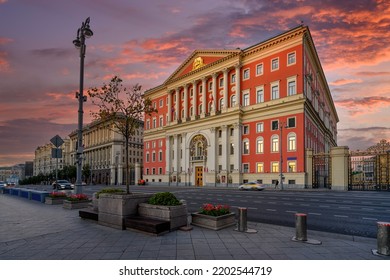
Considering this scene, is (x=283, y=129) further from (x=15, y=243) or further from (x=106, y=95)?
(x=15, y=243)

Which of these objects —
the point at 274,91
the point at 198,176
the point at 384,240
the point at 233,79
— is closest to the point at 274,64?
the point at 274,91

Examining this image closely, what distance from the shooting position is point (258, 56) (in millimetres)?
47844

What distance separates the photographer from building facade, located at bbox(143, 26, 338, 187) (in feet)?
138

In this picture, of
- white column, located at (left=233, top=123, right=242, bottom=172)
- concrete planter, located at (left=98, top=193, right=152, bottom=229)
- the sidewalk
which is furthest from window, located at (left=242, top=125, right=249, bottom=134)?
concrete planter, located at (left=98, top=193, right=152, bottom=229)

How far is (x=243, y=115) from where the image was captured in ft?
163

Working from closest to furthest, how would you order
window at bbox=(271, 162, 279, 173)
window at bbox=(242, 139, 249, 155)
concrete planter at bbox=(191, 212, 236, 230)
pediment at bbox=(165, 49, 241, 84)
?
1. concrete planter at bbox=(191, 212, 236, 230)
2. window at bbox=(271, 162, 279, 173)
3. window at bbox=(242, 139, 249, 155)
4. pediment at bbox=(165, 49, 241, 84)

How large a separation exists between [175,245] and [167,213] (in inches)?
68.0

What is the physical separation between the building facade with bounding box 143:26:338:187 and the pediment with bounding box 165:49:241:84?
203 millimetres

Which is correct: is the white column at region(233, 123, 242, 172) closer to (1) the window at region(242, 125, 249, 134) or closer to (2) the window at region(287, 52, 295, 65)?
(1) the window at region(242, 125, 249, 134)

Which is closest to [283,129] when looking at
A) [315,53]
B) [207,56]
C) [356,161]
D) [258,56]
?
[356,161]

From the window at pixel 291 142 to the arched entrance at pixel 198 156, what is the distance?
18.1 m

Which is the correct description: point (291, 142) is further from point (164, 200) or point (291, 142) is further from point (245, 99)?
point (164, 200)

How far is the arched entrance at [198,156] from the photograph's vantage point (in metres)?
54.9
